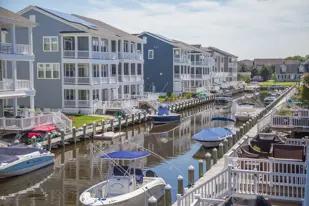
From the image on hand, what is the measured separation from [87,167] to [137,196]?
9677mm

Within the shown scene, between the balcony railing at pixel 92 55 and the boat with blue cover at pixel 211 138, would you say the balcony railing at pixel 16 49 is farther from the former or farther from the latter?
the boat with blue cover at pixel 211 138

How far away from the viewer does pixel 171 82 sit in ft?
253

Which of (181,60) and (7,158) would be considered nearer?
(7,158)

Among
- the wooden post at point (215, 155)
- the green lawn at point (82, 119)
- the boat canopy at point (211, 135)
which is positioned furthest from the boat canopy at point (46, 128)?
the wooden post at point (215, 155)

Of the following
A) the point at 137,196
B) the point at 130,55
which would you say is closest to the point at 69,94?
the point at 130,55

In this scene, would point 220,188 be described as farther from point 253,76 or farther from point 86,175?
point 253,76

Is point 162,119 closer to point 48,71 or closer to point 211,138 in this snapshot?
point 48,71

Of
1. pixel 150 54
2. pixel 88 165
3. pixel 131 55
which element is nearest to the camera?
pixel 88 165

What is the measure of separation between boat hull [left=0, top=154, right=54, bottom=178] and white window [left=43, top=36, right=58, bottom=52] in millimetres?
24544

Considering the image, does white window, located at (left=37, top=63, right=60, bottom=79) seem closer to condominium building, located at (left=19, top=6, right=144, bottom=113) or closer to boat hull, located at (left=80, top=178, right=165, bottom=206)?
condominium building, located at (left=19, top=6, right=144, bottom=113)

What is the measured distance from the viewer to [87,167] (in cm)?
2727

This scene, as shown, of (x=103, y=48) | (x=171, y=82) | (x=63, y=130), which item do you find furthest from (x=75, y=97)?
(x=171, y=82)

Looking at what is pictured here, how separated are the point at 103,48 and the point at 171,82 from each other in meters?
25.4

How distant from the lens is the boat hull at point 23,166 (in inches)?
925
